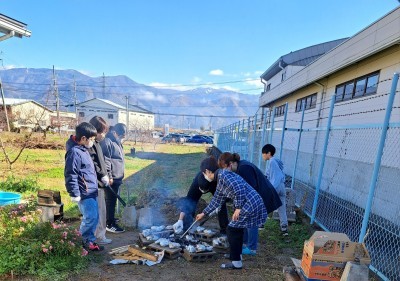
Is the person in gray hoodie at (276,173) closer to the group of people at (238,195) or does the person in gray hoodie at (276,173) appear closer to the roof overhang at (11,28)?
the group of people at (238,195)

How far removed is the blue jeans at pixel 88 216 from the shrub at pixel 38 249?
0.14 m

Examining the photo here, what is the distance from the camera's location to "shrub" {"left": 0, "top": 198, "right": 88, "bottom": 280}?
9.91 ft

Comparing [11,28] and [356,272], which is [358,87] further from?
[11,28]

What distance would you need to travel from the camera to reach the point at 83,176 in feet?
11.3

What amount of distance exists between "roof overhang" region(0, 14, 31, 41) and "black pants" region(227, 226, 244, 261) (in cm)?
612

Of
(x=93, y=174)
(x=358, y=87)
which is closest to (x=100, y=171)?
(x=93, y=174)

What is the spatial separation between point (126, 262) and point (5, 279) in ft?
4.36

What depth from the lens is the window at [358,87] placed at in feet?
20.9

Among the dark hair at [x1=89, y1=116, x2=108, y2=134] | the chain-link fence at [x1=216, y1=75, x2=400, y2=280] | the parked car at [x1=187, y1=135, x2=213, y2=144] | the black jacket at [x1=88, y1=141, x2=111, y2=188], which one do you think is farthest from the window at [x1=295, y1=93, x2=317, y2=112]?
the parked car at [x1=187, y1=135, x2=213, y2=144]

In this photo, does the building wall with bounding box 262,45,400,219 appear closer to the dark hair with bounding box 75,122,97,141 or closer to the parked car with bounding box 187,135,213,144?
the dark hair with bounding box 75,122,97,141

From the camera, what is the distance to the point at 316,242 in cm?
251

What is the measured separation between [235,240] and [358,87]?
5946mm

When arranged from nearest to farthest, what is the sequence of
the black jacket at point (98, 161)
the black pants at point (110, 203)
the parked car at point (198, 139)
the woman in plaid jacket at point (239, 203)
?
the woman in plaid jacket at point (239, 203)
the black jacket at point (98, 161)
the black pants at point (110, 203)
the parked car at point (198, 139)

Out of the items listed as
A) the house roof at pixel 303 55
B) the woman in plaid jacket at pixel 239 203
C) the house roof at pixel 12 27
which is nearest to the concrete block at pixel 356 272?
the woman in plaid jacket at pixel 239 203
